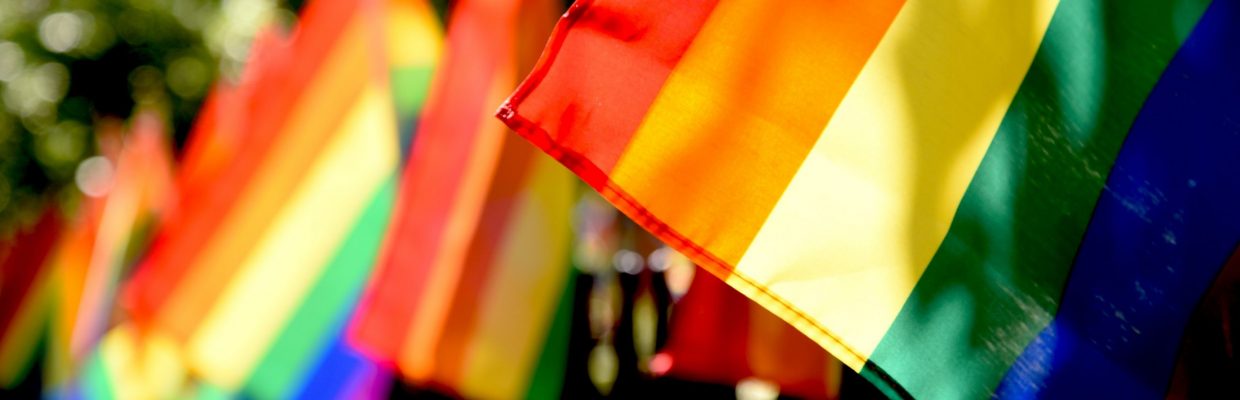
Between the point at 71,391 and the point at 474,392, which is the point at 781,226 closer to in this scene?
the point at 474,392

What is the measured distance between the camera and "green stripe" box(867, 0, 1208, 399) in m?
1.72

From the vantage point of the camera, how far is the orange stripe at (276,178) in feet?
12.4

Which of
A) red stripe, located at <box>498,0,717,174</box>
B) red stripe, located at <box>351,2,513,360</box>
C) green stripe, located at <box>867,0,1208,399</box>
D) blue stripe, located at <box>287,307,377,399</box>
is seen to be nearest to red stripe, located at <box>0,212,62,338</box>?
blue stripe, located at <box>287,307,377,399</box>

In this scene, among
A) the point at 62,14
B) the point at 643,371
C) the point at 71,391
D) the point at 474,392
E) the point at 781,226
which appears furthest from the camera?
the point at 62,14

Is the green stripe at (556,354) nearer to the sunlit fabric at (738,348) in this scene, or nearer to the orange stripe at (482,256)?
the orange stripe at (482,256)

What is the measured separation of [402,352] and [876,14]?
5.52ft

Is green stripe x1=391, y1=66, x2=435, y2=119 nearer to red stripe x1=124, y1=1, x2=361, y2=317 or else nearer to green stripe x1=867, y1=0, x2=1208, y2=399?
red stripe x1=124, y1=1, x2=361, y2=317

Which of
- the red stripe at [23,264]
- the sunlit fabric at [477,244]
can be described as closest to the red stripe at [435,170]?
the sunlit fabric at [477,244]

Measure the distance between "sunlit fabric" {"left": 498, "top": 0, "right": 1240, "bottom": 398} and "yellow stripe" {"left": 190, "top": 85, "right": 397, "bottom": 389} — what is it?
1.91m

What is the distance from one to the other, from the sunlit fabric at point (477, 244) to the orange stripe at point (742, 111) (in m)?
1.36

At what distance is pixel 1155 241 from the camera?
1.82 metres

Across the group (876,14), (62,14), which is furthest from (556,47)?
(62,14)

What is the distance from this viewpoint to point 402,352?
3104mm

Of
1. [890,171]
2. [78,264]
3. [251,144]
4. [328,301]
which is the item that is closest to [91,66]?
[78,264]
